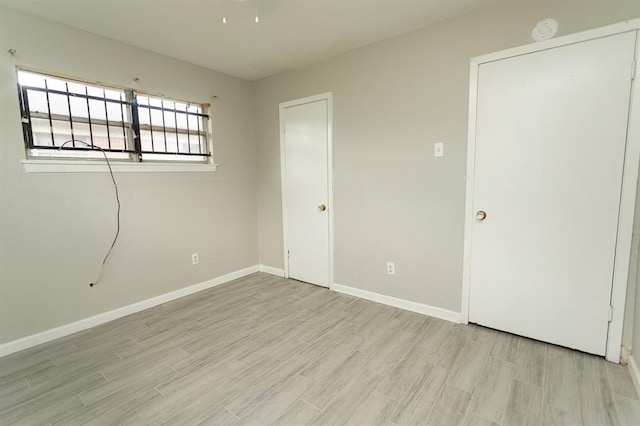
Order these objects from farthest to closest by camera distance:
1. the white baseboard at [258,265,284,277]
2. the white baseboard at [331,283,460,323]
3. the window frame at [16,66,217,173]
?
the white baseboard at [258,265,284,277] → the white baseboard at [331,283,460,323] → the window frame at [16,66,217,173]

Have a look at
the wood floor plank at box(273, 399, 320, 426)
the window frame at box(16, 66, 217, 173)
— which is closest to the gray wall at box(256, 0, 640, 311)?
the window frame at box(16, 66, 217, 173)

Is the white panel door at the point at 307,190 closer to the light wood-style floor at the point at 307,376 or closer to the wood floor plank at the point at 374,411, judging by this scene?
the light wood-style floor at the point at 307,376

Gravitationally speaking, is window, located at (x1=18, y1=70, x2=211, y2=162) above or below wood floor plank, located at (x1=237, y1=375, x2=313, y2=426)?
above

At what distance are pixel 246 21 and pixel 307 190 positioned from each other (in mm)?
1785

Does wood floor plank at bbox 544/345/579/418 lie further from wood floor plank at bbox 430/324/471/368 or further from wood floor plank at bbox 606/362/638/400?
wood floor plank at bbox 430/324/471/368

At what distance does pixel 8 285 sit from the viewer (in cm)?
218

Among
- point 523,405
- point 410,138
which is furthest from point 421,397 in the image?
point 410,138

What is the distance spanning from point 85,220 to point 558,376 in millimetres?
3769

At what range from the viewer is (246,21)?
2.38 meters

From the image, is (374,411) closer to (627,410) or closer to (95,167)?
(627,410)

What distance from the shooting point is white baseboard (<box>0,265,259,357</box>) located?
88.1 inches

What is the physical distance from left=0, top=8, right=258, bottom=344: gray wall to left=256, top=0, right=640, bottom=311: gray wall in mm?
1337

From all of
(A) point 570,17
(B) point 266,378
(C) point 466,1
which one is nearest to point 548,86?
(A) point 570,17

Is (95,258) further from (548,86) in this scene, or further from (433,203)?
(548,86)
